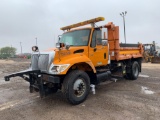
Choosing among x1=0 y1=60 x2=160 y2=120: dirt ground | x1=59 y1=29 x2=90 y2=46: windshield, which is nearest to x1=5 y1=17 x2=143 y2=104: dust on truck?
x1=59 y1=29 x2=90 y2=46: windshield

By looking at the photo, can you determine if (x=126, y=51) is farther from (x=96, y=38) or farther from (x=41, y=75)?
(x=41, y=75)

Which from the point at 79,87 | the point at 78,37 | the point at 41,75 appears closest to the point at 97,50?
the point at 78,37

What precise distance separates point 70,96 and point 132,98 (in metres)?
2.23

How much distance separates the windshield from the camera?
6.18 m

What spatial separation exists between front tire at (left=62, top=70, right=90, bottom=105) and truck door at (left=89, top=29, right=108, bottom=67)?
101cm

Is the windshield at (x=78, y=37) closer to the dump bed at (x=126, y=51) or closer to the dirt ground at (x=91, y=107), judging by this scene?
the dump bed at (x=126, y=51)

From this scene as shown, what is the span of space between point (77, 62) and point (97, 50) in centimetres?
136

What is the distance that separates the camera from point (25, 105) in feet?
18.1

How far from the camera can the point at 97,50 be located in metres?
6.41

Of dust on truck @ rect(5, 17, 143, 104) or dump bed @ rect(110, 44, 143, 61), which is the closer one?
dust on truck @ rect(5, 17, 143, 104)

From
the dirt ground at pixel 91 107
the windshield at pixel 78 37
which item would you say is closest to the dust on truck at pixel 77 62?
the windshield at pixel 78 37

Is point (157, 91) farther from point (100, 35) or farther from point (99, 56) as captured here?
point (100, 35)

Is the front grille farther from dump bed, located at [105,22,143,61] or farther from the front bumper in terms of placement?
dump bed, located at [105,22,143,61]

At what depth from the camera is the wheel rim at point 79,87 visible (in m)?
5.35
